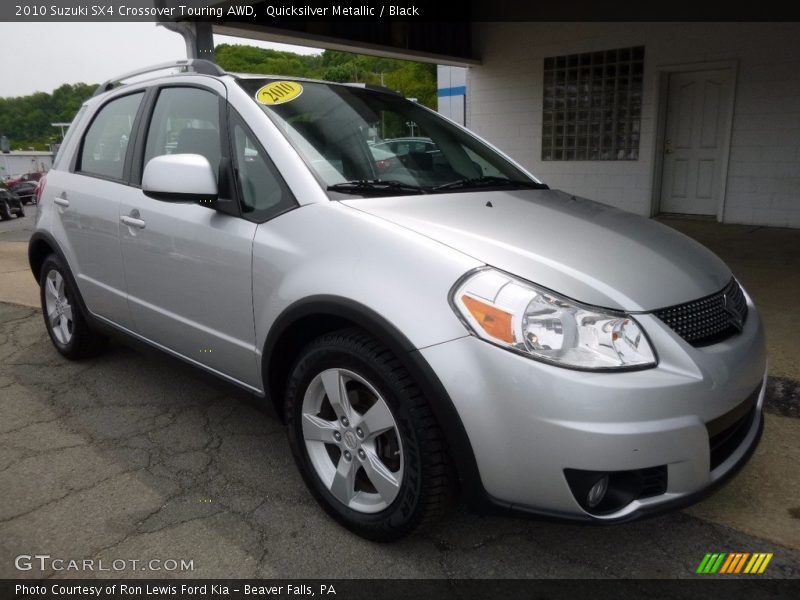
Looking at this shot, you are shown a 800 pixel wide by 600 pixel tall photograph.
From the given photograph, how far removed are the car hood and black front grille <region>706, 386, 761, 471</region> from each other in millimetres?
373

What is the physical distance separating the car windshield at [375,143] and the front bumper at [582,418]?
37.2 inches

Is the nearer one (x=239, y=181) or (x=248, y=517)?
(x=248, y=517)

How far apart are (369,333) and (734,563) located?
1.44 metres

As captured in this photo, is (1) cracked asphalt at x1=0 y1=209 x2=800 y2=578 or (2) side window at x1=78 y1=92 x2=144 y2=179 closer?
(1) cracked asphalt at x1=0 y1=209 x2=800 y2=578

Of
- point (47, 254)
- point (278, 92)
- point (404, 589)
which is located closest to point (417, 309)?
point (404, 589)

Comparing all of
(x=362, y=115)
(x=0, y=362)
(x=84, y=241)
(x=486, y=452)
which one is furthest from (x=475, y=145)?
(x=0, y=362)

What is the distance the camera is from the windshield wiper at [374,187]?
7.64 ft

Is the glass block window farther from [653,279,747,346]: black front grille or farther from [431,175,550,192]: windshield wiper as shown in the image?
[653,279,747,346]: black front grille

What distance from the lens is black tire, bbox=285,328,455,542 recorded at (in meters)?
1.88

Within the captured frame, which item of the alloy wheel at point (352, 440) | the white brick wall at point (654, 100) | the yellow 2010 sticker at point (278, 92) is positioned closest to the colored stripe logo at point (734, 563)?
the alloy wheel at point (352, 440)

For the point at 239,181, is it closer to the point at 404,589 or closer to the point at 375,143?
the point at 375,143

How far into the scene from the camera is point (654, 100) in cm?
870

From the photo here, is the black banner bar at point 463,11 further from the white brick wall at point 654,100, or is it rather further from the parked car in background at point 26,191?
the parked car in background at point 26,191

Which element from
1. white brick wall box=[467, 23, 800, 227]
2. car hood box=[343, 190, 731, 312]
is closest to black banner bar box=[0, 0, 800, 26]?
white brick wall box=[467, 23, 800, 227]
